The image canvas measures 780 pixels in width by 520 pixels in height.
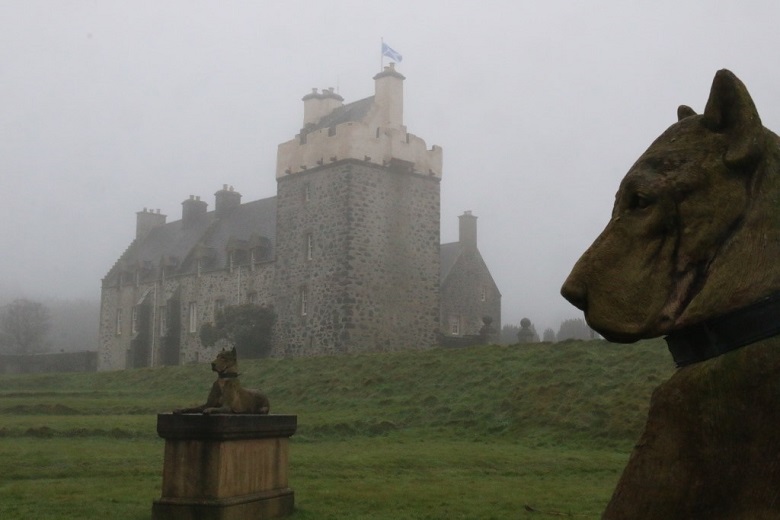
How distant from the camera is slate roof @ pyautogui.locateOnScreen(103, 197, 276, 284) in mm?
48619

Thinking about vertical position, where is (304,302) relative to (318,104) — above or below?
below

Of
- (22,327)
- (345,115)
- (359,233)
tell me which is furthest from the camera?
(22,327)

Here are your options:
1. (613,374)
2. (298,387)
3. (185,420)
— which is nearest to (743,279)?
(185,420)

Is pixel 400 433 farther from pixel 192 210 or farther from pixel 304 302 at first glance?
pixel 192 210

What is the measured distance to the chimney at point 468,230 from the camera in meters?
52.4

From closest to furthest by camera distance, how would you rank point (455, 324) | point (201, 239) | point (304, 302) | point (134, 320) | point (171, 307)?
point (304, 302) < point (455, 324) < point (171, 307) < point (201, 239) < point (134, 320)

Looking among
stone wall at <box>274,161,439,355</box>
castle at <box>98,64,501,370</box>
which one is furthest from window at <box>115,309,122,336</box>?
stone wall at <box>274,161,439,355</box>

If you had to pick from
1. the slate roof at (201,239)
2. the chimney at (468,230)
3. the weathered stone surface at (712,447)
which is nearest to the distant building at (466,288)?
the chimney at (468,230)

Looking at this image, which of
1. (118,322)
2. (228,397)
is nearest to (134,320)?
(118,322)

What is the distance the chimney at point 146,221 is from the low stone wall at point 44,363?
9352 mm

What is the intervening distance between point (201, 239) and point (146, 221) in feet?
37.7

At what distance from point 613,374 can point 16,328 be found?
208 ft

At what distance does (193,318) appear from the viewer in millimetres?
49000

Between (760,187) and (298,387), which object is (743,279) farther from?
(298,387)
